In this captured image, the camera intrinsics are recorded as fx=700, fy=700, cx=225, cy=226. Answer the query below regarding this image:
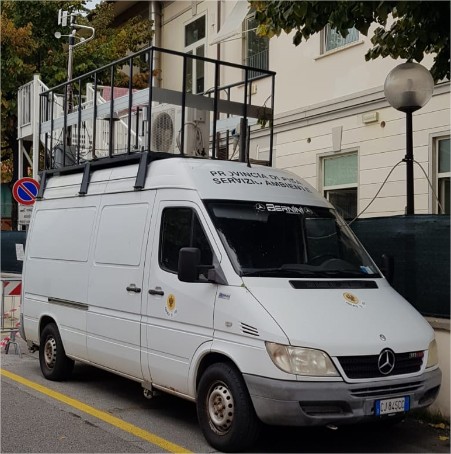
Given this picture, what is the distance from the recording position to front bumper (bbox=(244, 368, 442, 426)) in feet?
17.1

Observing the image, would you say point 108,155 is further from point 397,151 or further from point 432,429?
point 397,151

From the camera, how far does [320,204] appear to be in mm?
7152

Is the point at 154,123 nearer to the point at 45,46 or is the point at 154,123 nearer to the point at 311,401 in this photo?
the point at 311,401

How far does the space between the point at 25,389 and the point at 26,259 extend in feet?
6.61

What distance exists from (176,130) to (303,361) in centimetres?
357

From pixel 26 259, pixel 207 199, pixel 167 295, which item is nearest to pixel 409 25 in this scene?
pixel 207 199

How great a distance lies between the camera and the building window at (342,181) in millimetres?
12797

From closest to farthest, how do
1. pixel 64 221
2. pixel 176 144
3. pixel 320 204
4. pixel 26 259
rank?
pixel 320 204 < pixel 176 144 < pixel 64 221 < pixel 26 259

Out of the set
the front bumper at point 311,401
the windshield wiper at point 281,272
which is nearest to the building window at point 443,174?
the windshield wiper at point 281,272

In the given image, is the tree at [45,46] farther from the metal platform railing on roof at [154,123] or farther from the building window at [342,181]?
the metal platform railing on roof at [154,123]

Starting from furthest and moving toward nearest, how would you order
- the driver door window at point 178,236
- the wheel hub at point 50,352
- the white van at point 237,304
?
the wheel hub at point 50,352
the driver door window at point 178,236
the white van at point 237,304

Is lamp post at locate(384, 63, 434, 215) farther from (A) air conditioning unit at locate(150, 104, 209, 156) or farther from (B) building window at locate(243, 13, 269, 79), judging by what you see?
(B) building window at locate(243, 13, 269, 79)

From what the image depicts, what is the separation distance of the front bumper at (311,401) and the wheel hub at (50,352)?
12.8 feet

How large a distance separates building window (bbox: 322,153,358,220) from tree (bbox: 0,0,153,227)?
8532mm
